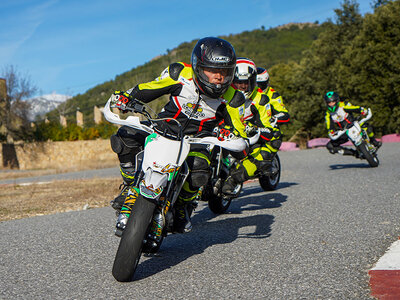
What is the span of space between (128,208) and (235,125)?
149 cm

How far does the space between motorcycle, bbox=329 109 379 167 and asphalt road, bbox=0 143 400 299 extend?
4735 millimetres

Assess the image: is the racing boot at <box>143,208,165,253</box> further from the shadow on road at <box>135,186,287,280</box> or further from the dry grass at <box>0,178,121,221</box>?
the dry grass at <box>0,178,121,221</box>

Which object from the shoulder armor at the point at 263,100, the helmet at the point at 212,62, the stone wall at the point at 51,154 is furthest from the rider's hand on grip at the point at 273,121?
the stone wall at the point at 51,154

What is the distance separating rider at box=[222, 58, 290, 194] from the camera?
7.49 m

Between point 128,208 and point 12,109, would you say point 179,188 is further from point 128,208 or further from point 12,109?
point 12,109

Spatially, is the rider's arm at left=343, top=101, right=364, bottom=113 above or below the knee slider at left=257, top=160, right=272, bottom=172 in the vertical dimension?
above

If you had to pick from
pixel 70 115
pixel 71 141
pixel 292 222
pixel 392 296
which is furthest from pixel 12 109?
pixel 392 296

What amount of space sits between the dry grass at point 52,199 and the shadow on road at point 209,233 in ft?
10.2

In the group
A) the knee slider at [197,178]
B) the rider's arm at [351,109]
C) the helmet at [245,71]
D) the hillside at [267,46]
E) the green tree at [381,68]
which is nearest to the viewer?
the knee slider at [197,178]

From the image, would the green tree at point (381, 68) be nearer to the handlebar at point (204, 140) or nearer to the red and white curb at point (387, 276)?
the red and white curb at point (387, 276)

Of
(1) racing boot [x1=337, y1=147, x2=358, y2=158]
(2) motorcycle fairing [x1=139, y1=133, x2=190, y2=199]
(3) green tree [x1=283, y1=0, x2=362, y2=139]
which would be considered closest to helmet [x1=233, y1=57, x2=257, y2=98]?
(2) motorcycle fairing [x1=139, y1=133, x2=190, y2=199]

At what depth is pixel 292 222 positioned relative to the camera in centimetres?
594

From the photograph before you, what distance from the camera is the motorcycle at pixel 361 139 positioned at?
1238cm

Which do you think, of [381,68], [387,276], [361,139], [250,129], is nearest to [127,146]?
[387,276]
